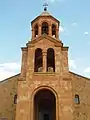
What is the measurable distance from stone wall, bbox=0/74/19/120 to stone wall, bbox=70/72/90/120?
4765 mm

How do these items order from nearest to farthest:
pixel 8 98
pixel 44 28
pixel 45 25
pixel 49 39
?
pixel 49 39
pixel 45 25
pixel 44 28
pixel 8 98

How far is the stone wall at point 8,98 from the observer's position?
18.8 m

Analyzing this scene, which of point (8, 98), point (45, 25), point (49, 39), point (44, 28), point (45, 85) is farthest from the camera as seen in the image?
point (8, 98)

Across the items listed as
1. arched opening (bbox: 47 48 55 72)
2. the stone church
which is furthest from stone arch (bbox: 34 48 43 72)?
arched opening (bbox: 47 48 55 72)

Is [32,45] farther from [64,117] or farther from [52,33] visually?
[64,117]

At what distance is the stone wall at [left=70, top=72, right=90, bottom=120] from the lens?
18.2 meters

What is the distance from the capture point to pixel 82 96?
18.8 metres

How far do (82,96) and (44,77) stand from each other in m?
4.26

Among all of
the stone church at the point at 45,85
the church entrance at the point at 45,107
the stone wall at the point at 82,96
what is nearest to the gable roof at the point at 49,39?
the stone church at the point at 45,85

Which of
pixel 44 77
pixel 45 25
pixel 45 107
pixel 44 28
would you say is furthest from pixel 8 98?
pixel 45 25

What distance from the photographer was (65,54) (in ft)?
57.4

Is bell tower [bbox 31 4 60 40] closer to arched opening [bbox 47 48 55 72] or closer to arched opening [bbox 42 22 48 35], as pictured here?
arched opening [bbox 42 22 48 35]

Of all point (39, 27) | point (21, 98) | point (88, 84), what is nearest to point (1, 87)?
point (21, 98)

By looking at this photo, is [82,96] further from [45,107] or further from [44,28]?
[44,28]
